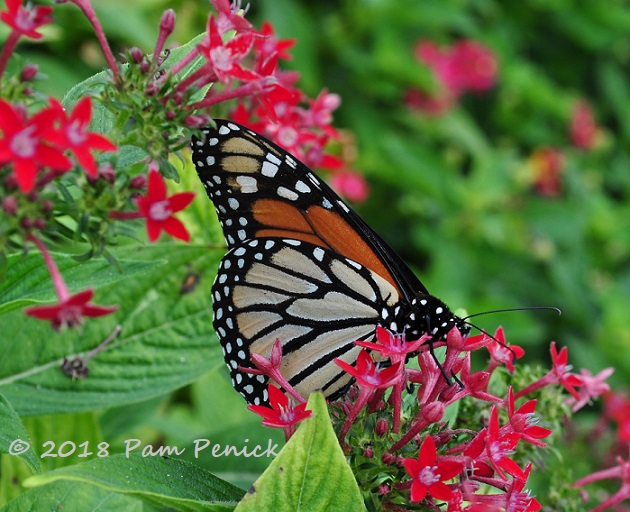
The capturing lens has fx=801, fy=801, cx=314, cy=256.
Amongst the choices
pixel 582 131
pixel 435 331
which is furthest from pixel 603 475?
pixel 582 131

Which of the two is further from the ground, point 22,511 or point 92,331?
point 92,331

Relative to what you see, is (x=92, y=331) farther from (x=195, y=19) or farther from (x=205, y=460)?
(x=195, y=19)

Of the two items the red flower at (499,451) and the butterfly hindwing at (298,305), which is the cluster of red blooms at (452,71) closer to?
the butterfly hindwing at (298,305)

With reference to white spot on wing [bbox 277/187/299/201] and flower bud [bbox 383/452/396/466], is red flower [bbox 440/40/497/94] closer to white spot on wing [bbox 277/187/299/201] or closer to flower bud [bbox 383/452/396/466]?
white spot on wing [bbox 277/187/299/201]

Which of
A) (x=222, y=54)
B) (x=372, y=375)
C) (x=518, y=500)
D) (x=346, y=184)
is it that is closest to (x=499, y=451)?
(x=518, y=500)

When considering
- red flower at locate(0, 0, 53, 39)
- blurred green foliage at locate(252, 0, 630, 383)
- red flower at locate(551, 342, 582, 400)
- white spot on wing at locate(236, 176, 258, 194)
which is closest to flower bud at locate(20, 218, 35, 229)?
red flower at locate(0, 0, 53, 39)

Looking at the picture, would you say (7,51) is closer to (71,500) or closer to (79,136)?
(79,136)

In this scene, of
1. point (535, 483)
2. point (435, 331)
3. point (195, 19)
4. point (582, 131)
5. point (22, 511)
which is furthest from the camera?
point (582, 131)
